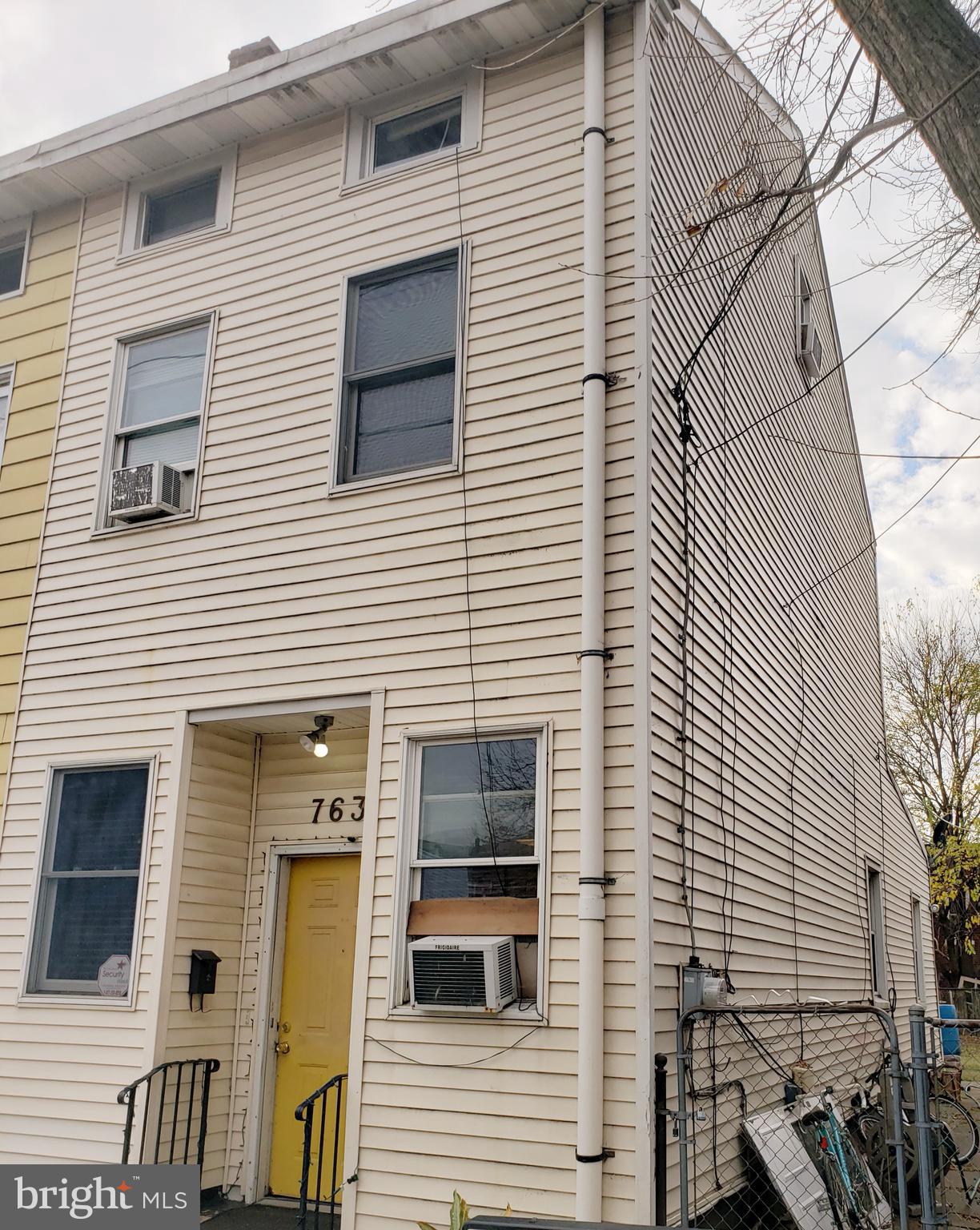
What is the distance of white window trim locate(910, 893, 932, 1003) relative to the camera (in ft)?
54.9

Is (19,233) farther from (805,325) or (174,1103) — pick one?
(805,325)

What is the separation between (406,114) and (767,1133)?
7147 mm

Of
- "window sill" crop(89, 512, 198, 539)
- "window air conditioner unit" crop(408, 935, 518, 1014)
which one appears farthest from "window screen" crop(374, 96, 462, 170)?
"window air conditioner unit" crop(408, 935, 518, 1014)

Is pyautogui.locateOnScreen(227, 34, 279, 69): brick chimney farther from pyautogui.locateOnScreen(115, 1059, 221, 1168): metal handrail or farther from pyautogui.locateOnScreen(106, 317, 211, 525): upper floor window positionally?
pyautogui.locateOnScreen(115, 1059, 221, 1168): metal handrail

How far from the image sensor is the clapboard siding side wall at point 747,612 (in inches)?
260

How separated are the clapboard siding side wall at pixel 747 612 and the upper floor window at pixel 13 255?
552cm

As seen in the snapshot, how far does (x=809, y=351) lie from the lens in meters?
12.0

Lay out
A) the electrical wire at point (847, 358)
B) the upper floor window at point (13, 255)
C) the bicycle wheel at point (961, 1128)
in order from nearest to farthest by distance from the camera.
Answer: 1. the electrical wire at point (847, 358)
2. the bicycle wheel at point (961, 1128)
3. the upper floor window at point (13, 255)

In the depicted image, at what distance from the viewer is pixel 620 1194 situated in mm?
5246

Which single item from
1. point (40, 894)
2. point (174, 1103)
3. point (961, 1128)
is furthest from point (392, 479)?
point (961, 1128)

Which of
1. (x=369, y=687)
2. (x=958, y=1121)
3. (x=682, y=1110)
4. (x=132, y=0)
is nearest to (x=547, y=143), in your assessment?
(x=132, y=0)

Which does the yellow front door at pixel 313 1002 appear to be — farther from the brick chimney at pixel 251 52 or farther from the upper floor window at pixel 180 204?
the brick chimney at pixel 251 52

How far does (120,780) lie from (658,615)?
3827 millimetres

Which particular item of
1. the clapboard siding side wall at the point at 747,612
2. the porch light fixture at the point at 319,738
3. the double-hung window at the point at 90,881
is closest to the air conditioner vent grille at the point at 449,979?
the clapboard siding side wall at the point at 747,612
